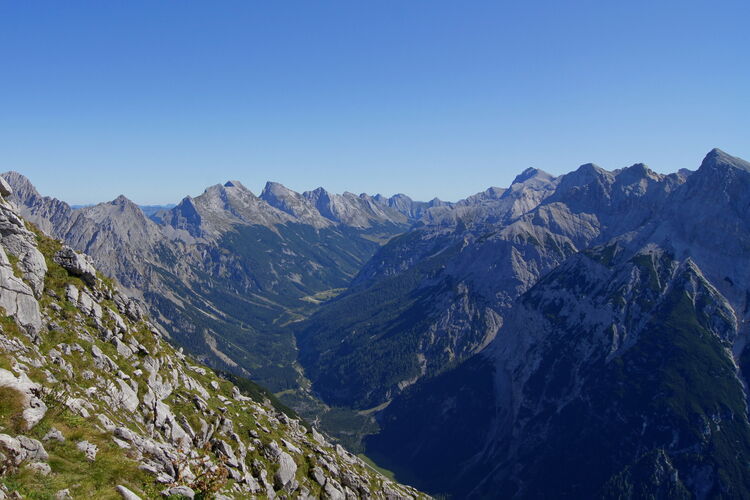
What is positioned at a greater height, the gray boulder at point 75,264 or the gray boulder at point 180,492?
the gray boulder at point 75,264

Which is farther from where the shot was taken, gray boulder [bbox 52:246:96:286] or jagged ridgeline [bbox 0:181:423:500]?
gray boulder [bbox 52:246:96:286]

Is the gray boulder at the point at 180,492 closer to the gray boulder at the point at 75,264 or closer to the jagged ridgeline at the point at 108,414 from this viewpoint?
the jagged ridgeline at the point at 108,414

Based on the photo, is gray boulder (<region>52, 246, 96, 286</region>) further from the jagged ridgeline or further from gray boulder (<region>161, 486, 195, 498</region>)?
gray boulder (<region>161, 486, 195, 498</region>)

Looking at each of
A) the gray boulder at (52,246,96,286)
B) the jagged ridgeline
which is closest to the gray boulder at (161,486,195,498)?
the jagged ridgeline

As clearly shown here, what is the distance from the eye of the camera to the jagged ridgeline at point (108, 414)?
25.7 meters

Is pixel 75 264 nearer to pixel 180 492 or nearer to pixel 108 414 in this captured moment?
pixel 108 414

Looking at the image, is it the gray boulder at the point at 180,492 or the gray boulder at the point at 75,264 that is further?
the gray boulder at the point at 75,264

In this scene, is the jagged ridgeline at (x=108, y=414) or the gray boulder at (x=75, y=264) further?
the gray boulder at (x=75, y=264)

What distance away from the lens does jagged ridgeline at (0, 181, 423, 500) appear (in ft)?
84.4

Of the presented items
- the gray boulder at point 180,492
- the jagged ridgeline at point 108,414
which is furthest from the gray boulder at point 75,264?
the gray boulder at point 180,492

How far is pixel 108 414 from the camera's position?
→ 40750mm

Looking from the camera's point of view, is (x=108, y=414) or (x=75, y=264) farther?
(x=75, y=264)

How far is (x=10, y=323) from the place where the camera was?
4325cm

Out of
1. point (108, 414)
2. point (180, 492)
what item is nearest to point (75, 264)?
point (108, 414)
